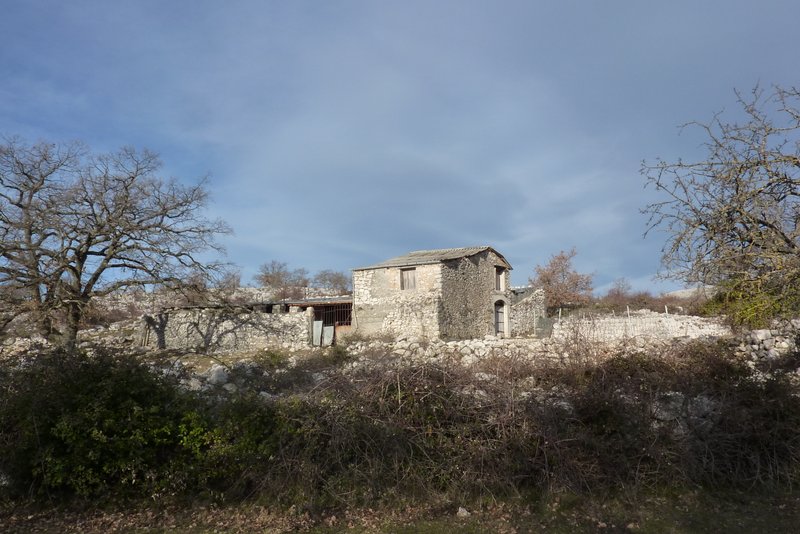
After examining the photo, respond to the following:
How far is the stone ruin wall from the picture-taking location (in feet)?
91.5

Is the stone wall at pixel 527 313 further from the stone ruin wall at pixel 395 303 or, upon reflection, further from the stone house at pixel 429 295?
the stone ruin wall at pixel 395 303

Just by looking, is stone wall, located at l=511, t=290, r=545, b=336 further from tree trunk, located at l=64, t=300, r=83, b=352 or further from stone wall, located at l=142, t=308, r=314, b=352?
tree trunk, located at l=64, t=300, r=83, b=352

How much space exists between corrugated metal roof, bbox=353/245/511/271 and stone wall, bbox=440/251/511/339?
325mm

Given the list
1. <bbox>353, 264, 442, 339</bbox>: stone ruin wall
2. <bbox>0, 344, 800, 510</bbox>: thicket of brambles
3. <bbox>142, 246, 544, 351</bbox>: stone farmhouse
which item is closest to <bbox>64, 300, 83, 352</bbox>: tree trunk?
<bbox>142, 246, 544, 351</bbox>: stone farmhouse

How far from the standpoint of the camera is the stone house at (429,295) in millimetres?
28094

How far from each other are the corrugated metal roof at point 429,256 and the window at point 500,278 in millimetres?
941

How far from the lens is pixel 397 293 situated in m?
29.1

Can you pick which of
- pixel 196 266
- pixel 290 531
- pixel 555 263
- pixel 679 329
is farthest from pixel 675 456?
pixel 555 263

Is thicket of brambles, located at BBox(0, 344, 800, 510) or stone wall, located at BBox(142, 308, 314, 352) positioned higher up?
stone wall, located at BBox(142, 308, 314, 352)

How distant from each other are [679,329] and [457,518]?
17444 millimetres

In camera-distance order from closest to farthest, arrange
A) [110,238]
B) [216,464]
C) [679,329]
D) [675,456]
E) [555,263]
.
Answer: [216,464]
[675,456]
[679,329]
[110,238]
[555,263]

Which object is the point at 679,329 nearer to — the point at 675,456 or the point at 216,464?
the point at 675,456

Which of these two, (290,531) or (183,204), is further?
(183,204)

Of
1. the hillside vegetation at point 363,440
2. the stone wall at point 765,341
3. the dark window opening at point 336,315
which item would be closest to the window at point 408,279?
the dark window opening at point 336,315
